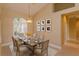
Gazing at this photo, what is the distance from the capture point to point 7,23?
1.89 m

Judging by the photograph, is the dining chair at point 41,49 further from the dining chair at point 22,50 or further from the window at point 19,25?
the window at point 19,25

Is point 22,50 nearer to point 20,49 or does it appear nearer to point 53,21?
point 20,49

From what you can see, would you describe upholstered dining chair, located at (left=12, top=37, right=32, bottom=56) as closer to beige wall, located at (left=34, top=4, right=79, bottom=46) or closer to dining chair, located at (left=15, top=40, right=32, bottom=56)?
dining chair, located at (left=15, top=40, right=32, bottom=56)

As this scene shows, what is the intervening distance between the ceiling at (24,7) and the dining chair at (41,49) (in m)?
0.47

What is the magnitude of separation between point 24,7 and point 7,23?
35cm

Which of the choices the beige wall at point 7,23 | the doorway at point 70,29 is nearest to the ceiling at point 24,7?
the beige wall at point 7,23

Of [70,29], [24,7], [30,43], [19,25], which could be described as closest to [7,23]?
[19,25]

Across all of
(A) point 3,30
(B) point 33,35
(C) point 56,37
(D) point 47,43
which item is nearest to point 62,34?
(C) point 56,37

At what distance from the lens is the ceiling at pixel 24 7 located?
6.20ft

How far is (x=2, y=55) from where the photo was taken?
6.25 ft

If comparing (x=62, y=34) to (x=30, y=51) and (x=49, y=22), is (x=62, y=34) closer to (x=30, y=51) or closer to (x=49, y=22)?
(x=49, y=22)

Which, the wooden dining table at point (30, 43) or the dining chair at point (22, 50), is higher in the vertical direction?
the wooden dining table at point (30, 43)

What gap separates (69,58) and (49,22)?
1.99 ft

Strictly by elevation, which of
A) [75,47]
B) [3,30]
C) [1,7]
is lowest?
[75,47]
